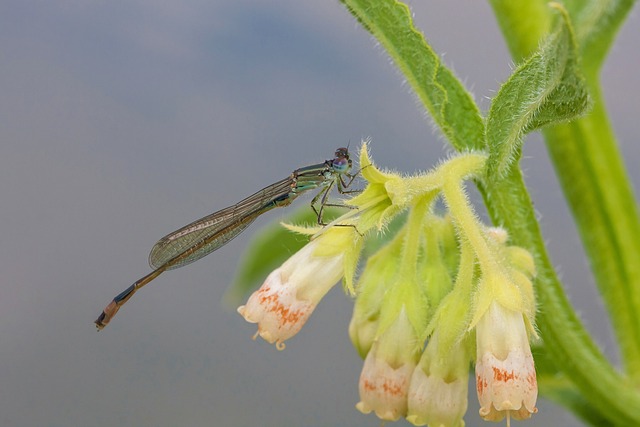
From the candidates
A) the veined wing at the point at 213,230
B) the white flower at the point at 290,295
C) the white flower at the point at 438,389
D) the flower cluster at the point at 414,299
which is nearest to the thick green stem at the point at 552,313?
the flower cluster at the point at 414,299

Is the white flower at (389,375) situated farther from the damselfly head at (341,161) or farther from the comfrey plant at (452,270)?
the damselfly head at (341,161)

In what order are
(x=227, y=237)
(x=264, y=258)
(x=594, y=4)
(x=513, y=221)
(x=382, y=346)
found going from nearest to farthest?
(x=382, y=346) → (x=513, y=221) → (x=594, y=4) → (x=227, y=237) → (x=264, y=258)

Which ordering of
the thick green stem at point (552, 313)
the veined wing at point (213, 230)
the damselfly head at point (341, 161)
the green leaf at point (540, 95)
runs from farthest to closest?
the veined wing at point (213, 230), the damselfly head at point (341, 161), the thick green stem at point (552, 313), the green leaf at point (540, 95)

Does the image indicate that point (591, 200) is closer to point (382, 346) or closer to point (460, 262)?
point (460, 262)

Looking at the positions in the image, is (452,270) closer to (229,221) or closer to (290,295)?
(290,295)

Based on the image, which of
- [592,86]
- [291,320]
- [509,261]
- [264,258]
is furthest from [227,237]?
[592,86]

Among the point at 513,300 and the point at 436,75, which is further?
the point at 436,75

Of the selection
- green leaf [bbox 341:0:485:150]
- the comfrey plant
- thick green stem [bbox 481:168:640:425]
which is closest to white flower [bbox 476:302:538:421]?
the comfrey plant
